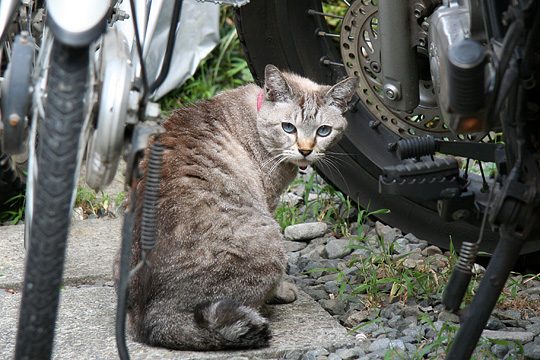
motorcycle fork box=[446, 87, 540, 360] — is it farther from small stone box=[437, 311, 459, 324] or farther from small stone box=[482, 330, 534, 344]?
small stone box=[437, 311, 459, 324]

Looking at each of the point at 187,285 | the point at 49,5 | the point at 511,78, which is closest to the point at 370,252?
the point at 187,285

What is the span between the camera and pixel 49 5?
1845 millimetres

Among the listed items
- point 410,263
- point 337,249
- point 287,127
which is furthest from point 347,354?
point 287,127

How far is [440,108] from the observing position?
234 cm

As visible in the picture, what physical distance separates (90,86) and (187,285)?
3.49 feet

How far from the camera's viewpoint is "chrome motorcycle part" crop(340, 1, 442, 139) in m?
3.12

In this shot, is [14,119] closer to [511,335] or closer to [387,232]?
[511,335]

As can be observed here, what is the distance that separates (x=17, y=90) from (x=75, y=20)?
17cm

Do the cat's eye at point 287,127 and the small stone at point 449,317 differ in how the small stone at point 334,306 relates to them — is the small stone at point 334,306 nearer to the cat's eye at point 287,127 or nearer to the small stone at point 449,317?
the small stone at point 449,317

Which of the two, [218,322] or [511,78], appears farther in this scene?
[218,322]

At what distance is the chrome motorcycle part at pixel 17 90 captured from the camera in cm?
184

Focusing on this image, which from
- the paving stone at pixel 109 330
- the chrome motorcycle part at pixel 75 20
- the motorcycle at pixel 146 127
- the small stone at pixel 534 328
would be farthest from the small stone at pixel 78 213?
the chrome motorcycle part at pixel 75 20

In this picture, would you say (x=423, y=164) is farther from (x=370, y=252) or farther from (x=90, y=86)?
(x=370, y=252)

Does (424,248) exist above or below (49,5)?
below
